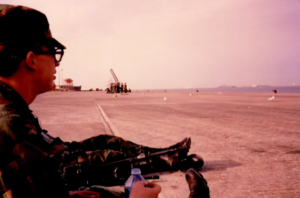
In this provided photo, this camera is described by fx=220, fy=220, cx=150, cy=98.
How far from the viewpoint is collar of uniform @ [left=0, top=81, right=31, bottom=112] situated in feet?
3.47

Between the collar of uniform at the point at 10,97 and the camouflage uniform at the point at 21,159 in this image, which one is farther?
the collar of uniform at the point at 10,97

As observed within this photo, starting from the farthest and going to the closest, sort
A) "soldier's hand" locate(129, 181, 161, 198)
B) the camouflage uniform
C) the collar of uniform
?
"soldier's hand" locate(129, 181, 161, 198) < the collar of uniform < the camouflage uniform

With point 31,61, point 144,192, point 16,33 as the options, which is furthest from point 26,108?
point 144,192

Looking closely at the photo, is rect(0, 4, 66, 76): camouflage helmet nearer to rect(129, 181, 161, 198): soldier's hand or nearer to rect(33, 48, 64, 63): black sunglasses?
rect(33, 48, 64, 63): black sunglasses

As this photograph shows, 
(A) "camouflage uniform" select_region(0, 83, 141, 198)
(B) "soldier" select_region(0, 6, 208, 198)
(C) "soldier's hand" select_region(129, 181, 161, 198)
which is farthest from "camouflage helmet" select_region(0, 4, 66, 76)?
(C) "soldier's hand" select_region(129, 181, 161, 198)

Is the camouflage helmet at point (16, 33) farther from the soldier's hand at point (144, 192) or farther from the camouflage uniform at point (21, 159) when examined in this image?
the soldier's hand at point (144, 192)

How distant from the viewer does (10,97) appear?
108 cm

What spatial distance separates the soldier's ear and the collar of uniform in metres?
0.15

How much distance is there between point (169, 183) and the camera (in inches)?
114

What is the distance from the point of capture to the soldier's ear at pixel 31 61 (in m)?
1.16

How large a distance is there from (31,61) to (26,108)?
254 mm

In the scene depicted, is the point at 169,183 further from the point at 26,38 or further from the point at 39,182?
the point at 26,38

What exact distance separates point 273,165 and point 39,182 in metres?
3.70

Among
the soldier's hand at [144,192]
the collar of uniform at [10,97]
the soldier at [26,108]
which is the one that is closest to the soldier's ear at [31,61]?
the soldier at [26,108]
